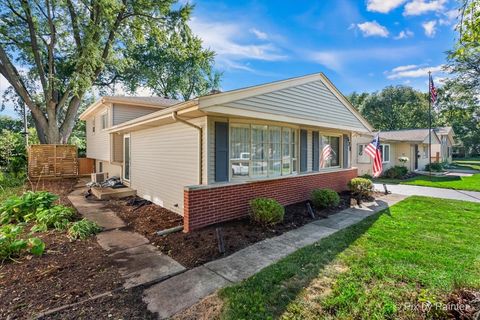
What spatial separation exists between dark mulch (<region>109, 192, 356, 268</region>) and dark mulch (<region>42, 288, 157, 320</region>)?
1.11 meters

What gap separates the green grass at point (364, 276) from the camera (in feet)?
9.25

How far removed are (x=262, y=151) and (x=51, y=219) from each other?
225 inches

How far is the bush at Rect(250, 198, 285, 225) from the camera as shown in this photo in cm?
570

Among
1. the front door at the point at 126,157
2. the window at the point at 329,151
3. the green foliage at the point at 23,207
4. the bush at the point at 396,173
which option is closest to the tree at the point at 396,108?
the bush at the point at 396,173

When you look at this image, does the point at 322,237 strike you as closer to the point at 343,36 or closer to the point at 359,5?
the point at 359,5

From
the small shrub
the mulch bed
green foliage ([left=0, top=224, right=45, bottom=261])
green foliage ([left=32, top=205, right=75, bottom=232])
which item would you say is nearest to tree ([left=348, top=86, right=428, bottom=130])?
the small shrub

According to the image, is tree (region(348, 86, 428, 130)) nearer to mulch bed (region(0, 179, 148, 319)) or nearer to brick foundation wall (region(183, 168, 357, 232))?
brick foundation wall (region(183, 168, 357, 232))

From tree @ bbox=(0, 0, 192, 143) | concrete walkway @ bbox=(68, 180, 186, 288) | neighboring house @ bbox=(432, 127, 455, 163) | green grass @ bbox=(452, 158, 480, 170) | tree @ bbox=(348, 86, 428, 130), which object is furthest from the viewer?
tree @ bbox=(348, 86, 428, 130)

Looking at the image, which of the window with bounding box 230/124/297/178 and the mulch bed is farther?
the window with bounding box 230/124/297/178

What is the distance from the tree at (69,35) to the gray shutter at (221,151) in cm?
1356

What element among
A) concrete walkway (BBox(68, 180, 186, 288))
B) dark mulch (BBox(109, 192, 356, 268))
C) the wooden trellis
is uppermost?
the wooden trellis

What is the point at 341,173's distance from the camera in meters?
9.82

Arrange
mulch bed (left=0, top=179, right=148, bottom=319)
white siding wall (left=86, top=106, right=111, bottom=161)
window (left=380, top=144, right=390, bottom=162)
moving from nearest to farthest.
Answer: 1. mulch bed (left=0, top=179, right=148, bottom=319)
2. white siding wall (left=86, top=106, right=111, bottom=161)
3. window (left=380, top=144, right=390, bottom=162)

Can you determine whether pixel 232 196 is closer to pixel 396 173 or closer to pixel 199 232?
pixel 199 232
